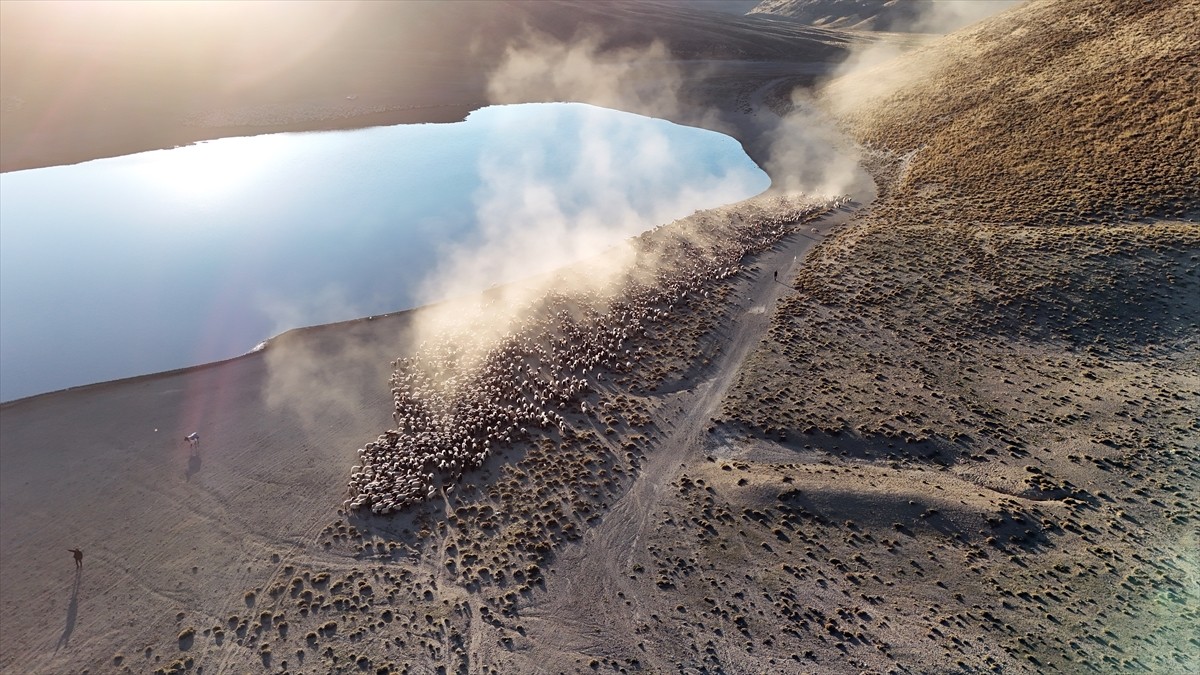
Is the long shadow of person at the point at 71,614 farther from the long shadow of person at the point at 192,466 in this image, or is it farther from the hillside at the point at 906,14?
the hillside at the point at 906,14

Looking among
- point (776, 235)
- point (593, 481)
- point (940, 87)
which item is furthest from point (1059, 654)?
point (940, 87)

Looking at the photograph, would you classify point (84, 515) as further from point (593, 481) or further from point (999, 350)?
point (999, 350)

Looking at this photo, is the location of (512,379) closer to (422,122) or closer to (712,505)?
(712,505)

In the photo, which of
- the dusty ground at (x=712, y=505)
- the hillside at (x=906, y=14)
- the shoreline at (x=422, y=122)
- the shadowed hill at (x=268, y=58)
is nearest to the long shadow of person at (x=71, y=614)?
the dusty ground at (x=712, y=505)

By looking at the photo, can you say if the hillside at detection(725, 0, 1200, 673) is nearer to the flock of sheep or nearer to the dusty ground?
the dusty ground

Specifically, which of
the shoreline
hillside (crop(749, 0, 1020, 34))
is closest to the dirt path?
the shoreline
